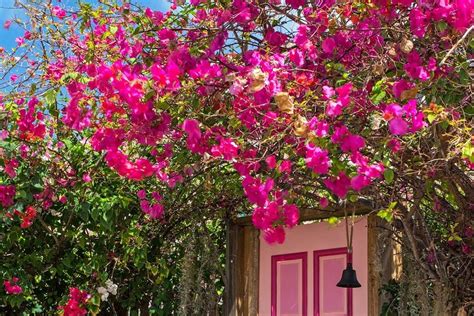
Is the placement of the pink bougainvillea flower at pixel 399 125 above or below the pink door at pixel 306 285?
above

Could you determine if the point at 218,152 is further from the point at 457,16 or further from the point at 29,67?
the point at 29,67

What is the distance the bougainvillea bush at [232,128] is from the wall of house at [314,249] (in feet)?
0.72

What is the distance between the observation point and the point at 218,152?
132 inches

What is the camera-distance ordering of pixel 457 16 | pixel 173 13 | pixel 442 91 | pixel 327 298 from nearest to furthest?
pixel 457 16, pixel 442 91, pixel 173 13, pixel 327 298

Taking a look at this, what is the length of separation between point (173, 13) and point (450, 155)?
154 cm

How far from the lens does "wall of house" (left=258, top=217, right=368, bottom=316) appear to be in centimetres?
490

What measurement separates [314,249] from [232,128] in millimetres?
1815

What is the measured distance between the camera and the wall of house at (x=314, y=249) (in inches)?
193

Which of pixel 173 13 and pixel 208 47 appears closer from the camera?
pixel 208 47

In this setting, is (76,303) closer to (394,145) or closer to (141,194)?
(141,194)

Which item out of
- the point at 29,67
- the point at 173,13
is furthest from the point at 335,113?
the point at 29,67

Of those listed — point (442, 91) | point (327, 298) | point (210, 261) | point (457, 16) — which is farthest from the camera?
point (210, 261)

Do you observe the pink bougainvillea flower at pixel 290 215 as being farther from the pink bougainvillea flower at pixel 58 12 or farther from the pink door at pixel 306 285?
the pink bougainvillea flower at pixel 58 12

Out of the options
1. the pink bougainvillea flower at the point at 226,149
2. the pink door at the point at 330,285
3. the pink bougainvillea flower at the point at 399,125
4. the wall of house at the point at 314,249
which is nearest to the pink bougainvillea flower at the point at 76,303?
the wall of house at the point at 314,249
